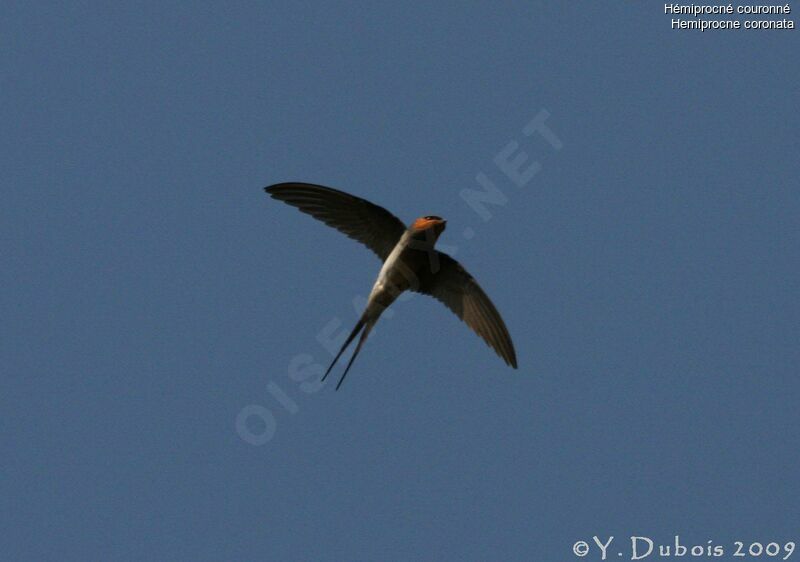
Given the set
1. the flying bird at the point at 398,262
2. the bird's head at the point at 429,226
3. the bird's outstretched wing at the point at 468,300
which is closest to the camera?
the bird's head at the point at 429,226

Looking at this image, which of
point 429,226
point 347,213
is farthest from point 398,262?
point 347,213

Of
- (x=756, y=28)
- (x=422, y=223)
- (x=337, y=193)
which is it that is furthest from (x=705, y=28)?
(x=337, y=193)

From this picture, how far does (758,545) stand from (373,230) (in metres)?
4.61

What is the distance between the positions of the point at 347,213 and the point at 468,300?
1.52 metres

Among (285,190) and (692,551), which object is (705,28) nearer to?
(285,190)

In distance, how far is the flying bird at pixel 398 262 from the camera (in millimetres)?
8289

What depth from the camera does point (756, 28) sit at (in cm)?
848

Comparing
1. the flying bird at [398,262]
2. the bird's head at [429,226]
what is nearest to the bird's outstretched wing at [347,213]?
the flying bird at [398,262]

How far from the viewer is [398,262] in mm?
8297

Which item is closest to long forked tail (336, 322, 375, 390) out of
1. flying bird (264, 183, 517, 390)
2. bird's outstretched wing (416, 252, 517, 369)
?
flying bird (264, 183, 517, 390)

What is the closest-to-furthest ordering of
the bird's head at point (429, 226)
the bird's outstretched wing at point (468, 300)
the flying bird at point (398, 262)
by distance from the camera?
the bird's head at point (429, 226) → the flying bird at point (398, 262) → the bird's outstretched wing at point (468, 300)

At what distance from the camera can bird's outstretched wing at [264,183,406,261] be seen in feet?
27.8

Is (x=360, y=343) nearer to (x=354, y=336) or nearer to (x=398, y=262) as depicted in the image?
(x=354, y=336)

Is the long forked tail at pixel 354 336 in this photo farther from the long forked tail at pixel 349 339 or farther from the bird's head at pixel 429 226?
the bird's head at pixel 429 226
